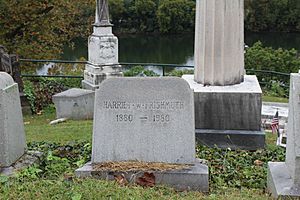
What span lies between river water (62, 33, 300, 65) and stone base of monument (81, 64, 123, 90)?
23.7 meters

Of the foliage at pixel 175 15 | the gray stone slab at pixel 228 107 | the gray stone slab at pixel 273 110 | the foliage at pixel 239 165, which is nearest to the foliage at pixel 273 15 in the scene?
the foliage at pixel 175 15

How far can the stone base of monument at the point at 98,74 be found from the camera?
13.1m

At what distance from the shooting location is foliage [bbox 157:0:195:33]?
58081 millimetres

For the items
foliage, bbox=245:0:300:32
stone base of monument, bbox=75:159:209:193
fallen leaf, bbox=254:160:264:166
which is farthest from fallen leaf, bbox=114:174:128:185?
foliage, bbox=245:0:300:32

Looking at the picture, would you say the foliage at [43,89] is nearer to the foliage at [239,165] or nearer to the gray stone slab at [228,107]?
the gray stone slab at [228,107]

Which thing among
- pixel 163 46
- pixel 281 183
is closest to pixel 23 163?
pixel 281 183

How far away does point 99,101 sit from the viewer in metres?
5.39

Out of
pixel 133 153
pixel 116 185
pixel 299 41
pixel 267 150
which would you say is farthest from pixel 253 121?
pixel 299 41

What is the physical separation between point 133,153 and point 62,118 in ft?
18.5

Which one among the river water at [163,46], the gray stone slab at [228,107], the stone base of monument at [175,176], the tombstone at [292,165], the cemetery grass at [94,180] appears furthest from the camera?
the river water at [163,46]

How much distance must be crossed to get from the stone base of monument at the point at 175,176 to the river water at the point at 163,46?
32.2 meters

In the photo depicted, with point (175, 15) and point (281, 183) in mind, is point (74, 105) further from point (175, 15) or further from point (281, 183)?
point (175, 15)

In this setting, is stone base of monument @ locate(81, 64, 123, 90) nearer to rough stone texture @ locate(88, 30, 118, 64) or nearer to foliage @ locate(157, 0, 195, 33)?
rough stone texture @ locate(88, 30, 118, 64)

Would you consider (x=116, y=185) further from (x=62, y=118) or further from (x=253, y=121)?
(x=62, y=118)
